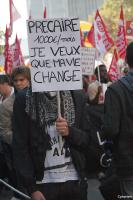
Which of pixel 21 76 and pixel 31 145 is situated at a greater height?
pixel 21 76

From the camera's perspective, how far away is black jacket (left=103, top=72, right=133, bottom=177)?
3.87m

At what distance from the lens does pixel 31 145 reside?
12.8ft

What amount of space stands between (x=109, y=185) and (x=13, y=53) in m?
10.5

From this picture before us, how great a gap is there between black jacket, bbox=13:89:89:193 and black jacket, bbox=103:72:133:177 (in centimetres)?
19

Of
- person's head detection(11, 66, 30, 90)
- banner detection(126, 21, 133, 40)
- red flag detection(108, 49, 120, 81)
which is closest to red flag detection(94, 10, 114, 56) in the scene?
red flag detection(108, 49, 120, 81)

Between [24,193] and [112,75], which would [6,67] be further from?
[24,193]

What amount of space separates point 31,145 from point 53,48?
2.25 feet

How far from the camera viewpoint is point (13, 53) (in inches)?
579

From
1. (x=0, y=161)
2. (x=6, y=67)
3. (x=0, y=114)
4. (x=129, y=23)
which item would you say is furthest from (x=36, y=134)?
(x=129, y=23)

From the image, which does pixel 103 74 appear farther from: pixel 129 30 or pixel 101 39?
pixel 129 30

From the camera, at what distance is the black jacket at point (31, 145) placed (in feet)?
12.6

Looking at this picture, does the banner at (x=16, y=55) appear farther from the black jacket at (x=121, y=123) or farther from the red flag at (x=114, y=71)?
the black jacket at (x=121, y=123)

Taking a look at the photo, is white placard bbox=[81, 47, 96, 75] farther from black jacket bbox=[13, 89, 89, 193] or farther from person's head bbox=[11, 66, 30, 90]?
black jacket bbox=[13, 89, 89, 193]

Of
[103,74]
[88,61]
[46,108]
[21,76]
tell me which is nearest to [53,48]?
[46,108]
